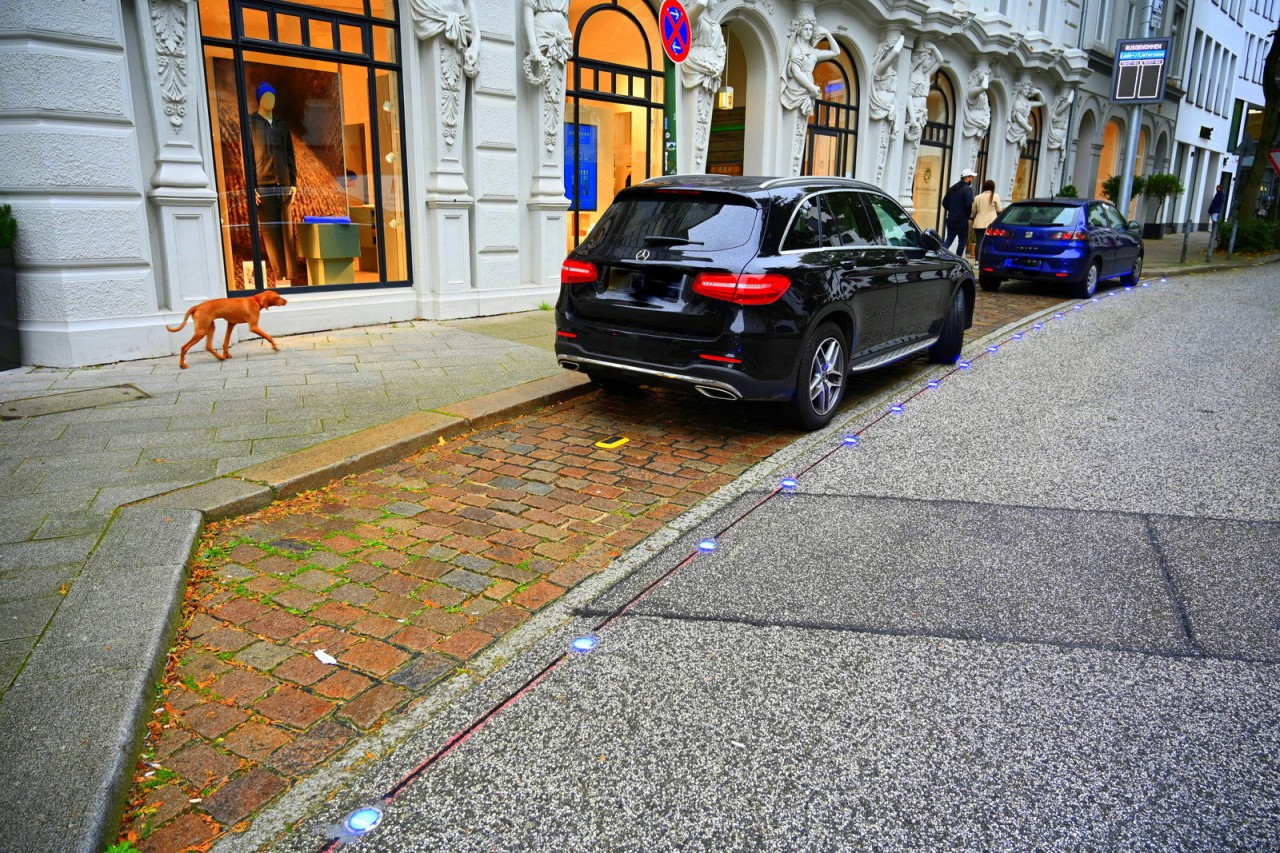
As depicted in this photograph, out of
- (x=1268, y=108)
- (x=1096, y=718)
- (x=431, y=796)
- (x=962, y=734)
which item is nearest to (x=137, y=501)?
(x=431, y=796)

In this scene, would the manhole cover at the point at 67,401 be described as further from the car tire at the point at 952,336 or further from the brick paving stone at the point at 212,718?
the car tire at the point at 952,336

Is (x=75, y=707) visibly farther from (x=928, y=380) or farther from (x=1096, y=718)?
(x=928, y=380)

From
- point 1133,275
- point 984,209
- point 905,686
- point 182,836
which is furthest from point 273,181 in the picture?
point 1133,275

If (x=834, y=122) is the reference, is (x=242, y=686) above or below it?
below

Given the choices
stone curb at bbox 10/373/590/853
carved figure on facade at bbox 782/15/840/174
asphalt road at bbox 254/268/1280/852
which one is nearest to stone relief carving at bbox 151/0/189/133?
stone curb at bbox 10/373/590/853

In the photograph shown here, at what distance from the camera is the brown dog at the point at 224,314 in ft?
25.9

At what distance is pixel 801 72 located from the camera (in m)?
16.0

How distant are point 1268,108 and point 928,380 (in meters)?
23.7

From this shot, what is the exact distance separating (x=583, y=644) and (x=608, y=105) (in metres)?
11.3

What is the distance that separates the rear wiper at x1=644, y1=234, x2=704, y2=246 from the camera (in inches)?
245

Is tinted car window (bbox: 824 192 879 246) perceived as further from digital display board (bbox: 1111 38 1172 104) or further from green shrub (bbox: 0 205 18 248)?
digital display board (bbox: 1111 38 1172 104)

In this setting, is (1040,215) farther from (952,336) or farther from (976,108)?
(976,108)

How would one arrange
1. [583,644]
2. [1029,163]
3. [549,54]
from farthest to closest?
[1029,163]
[549,54]
[583,644]

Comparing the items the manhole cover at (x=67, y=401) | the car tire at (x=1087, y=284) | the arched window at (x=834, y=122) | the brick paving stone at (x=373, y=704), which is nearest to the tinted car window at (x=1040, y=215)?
the car tire at (x=1087, y=284)
